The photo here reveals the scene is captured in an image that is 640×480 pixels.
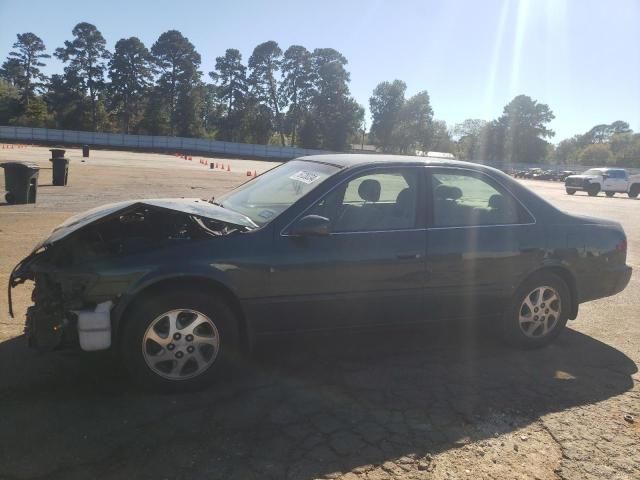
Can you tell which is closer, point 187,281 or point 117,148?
point 187,281

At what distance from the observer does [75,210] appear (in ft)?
36.9

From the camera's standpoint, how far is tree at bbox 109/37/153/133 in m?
73.6

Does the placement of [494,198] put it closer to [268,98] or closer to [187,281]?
[187,281]

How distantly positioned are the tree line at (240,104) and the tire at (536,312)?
75.7 m

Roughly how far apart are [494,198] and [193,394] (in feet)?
9.64

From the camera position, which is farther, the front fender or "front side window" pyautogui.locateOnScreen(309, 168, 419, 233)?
"front side window" pyautogui.locateOnScreen(309, 168, 419, 233)

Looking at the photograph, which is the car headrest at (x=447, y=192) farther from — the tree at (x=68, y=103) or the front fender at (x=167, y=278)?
the tree at (x=68, y=103)

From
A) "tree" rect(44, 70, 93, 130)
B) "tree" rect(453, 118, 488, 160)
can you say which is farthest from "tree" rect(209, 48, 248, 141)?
"tree" rect(453, 118, 488, 160)

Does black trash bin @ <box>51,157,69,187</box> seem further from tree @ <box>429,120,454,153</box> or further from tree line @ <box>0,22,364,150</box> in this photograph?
tree @ <box>429,120,454,153</box>

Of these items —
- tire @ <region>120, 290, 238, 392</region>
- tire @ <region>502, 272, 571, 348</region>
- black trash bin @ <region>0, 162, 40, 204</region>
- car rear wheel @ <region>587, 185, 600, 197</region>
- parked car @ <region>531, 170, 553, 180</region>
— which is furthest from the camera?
parked car @ <region>531, 170, 553, 180</region>

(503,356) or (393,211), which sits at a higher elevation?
(393,211)

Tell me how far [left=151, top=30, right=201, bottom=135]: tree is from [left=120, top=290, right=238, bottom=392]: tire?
76679 millimetres

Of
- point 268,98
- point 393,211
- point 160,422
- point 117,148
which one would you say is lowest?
point 160,422

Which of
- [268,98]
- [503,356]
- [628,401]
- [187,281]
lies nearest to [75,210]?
[187,281]
